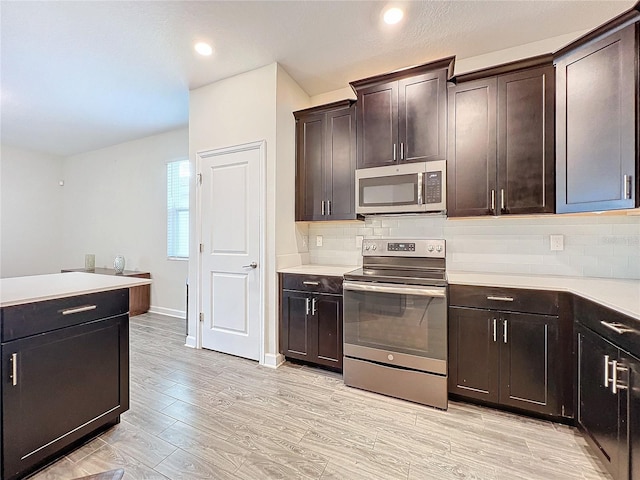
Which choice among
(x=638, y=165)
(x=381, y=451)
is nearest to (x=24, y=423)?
(x=381, y=451)

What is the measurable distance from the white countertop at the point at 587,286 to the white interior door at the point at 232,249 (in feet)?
6.21

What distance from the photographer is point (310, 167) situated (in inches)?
119

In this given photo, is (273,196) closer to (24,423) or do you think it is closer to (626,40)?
(24,423)

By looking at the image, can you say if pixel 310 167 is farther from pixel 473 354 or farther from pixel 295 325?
pixel 473 354

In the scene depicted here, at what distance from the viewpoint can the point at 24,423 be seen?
140 cm

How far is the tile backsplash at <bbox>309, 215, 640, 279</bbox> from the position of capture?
2.17m

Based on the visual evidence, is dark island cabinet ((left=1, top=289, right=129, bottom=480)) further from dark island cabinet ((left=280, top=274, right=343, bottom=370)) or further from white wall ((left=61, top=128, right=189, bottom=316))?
white wall ((left=61, top=128, right=189, bottom=316))

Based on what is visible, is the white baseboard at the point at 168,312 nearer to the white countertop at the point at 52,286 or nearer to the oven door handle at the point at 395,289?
the white countertop at the point at 52,286

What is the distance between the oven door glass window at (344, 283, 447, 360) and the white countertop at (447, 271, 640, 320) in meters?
0.28

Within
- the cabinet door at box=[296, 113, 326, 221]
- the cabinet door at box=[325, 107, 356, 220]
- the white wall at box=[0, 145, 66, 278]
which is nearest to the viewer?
the cabinet door at box=[325, 107, 356, 220]

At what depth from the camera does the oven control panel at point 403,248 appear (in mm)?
2438

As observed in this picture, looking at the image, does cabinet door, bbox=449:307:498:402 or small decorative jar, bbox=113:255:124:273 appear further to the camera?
small decorative jar, bbox=113:255:124:273

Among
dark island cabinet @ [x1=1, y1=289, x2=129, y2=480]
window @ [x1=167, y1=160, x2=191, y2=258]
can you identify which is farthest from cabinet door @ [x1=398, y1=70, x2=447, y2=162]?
window @ [x1=167, y1=160, x2=191, y2=258]

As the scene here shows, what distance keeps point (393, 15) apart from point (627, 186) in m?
1.93
